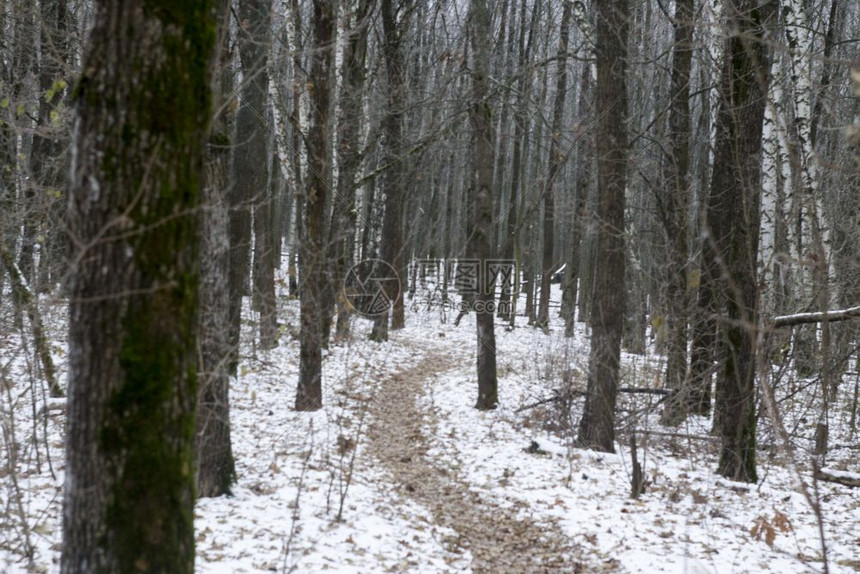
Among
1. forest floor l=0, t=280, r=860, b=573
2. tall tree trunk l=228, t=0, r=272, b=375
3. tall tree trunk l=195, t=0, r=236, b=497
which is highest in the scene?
tall tree trunk l=228, t=0, r=272, b=375

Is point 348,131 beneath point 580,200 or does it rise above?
above

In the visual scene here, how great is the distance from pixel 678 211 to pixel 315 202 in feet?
17.9

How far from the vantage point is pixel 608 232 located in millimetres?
7133

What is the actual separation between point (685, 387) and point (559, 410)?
1.85 metres

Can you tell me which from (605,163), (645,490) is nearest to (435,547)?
(645,490)

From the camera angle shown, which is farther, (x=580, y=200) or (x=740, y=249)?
(x=580, y=200)

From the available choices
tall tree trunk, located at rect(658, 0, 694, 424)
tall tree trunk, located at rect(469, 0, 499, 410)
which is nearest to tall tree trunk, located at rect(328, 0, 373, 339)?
tall tree trunk, located at rect(469, 0, 499, 410)

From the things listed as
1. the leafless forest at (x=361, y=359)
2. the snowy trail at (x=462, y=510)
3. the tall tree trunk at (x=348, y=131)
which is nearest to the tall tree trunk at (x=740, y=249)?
the leafless forest at (x=361, y=359)

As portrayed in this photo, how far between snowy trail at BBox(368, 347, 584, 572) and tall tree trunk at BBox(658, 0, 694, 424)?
303cm

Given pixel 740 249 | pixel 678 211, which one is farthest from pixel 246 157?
pixel 740 249

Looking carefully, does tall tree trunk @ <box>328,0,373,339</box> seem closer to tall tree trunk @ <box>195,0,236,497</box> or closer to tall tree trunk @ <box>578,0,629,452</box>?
tall tree trunk @ <box>578,0,629,452</box>

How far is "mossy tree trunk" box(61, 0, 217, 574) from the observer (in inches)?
84.7

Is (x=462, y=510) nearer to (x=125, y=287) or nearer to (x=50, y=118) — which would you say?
(x=125, y=287)

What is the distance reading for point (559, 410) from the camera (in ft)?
27.6
